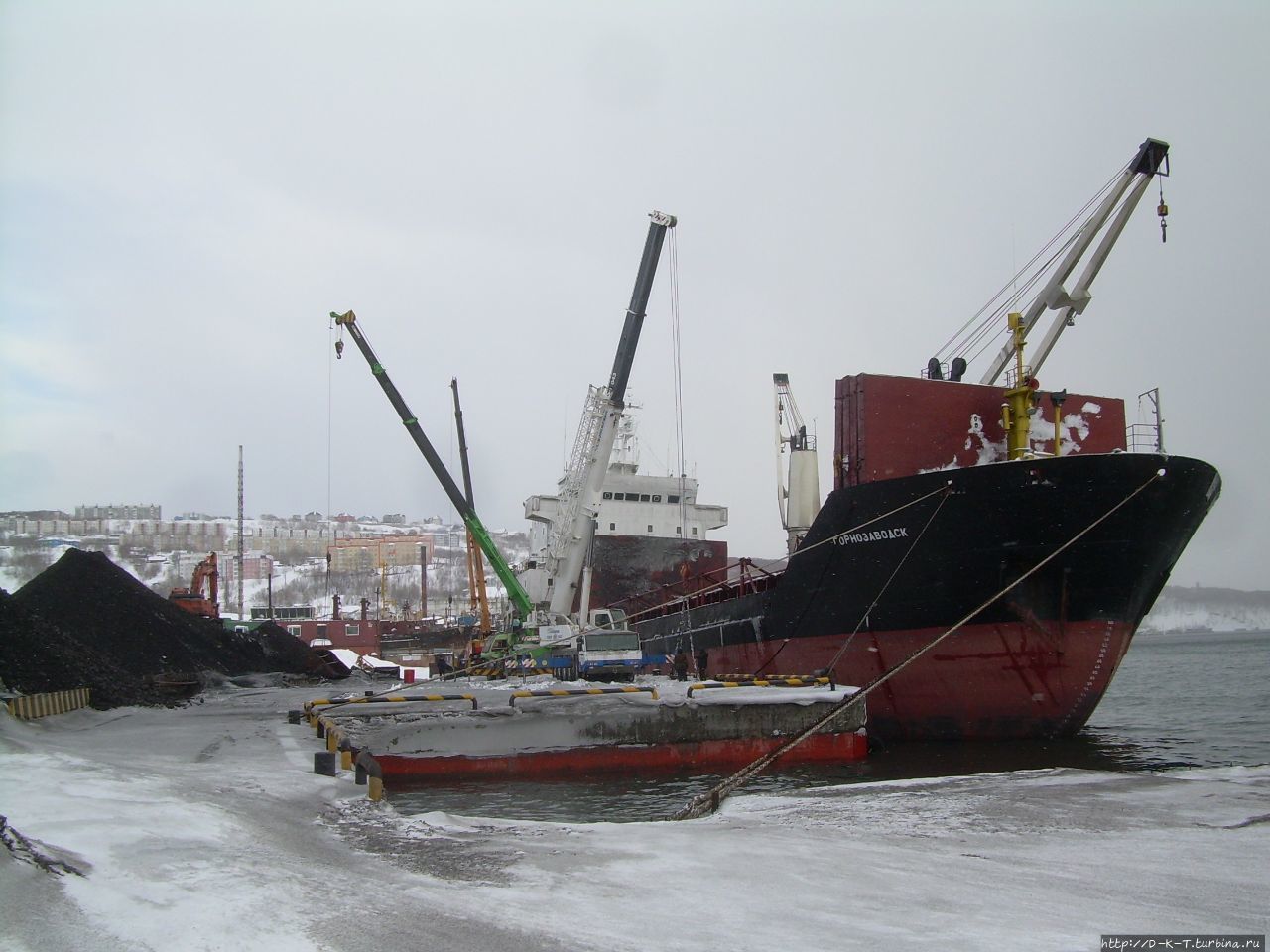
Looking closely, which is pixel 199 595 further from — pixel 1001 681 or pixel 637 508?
pixel 1001 681

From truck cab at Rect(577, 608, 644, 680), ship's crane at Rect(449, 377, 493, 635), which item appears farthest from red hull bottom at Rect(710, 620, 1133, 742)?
ship's crane at Rect(449, 377, 493, 635)

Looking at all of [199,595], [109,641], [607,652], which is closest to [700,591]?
[607,652]

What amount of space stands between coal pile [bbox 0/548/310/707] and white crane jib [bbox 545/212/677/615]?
11.1m

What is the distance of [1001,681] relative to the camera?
619 inches

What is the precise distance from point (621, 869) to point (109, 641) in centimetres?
2686

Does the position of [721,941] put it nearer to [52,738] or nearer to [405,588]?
[52,738]

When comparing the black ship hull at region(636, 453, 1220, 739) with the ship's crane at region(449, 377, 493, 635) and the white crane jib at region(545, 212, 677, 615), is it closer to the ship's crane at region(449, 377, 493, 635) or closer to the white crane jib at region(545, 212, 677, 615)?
the white crane jib at region(545, 212, 677, 615)

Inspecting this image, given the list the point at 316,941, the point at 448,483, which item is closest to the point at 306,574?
the point at 448,483

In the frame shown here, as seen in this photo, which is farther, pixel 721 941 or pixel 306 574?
pixel 306 574

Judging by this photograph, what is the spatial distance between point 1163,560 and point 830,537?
576cm

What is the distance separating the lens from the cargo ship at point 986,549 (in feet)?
50.3

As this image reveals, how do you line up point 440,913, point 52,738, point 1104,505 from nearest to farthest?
point 440,913, point 52,738, point 1104,505

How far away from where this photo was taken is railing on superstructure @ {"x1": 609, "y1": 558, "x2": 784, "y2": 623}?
883 inches

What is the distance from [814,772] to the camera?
1307 cm
